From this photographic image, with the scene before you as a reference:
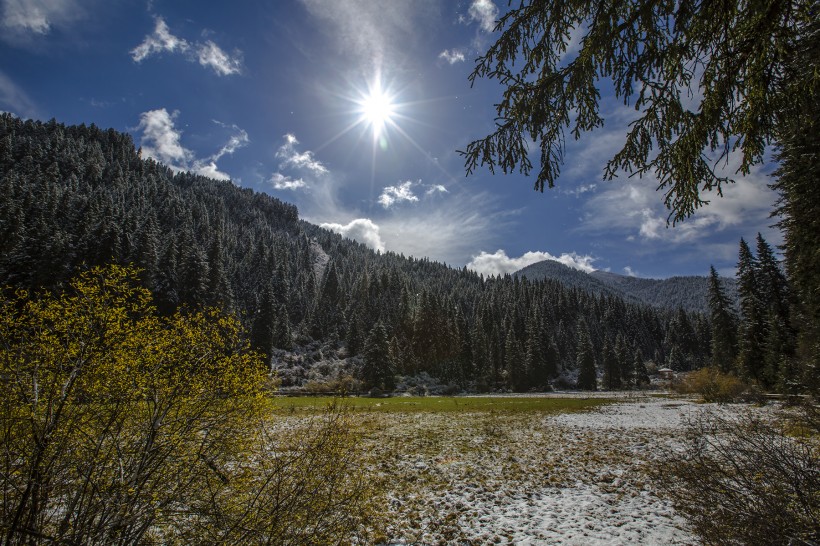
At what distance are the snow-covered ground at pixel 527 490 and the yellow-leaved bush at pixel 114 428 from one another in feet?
10.8

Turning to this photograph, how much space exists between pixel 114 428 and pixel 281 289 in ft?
370

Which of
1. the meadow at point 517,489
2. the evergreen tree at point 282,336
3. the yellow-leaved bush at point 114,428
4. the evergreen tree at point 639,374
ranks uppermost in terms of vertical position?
the evergreen tree at point 282,336

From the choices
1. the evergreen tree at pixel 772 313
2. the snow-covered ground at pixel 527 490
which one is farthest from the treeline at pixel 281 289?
the evergreen tree at pixel 772 313

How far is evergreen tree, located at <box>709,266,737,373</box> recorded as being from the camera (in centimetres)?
4394

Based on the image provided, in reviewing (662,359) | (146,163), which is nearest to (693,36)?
(662,359)

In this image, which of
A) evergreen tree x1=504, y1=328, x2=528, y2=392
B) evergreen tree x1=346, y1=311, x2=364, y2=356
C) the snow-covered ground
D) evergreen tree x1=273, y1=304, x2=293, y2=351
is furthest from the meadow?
evergreen tree x1=346, y1=311, x2=364, y2=356

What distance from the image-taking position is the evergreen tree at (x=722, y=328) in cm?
4394

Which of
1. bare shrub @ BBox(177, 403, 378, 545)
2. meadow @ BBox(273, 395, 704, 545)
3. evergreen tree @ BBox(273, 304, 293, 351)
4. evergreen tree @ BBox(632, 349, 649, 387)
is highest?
evergreen tree @ BBox(273, 304, 293, 351)

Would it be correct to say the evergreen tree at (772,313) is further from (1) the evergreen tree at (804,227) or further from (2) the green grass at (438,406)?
(2) the green grass at (438,406)

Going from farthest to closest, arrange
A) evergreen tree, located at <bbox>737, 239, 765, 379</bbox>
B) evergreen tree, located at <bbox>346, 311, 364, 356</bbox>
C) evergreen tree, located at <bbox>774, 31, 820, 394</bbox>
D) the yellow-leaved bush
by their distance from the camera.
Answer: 1. evergreen tree, located at <bbox>346, 311, 364, 356</bbox>
2. evergreen tree, located at <bbox>737, 239, 765, 379</bbox>
3. evergreen tree, located at <bbox>774, 31, 820, 394</bbox>
4. the yellow-leaved bush

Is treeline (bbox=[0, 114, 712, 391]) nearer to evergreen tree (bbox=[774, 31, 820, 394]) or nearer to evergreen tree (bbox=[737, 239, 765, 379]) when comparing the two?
evergreen tree (bbox=[774, 31, 820, 394])

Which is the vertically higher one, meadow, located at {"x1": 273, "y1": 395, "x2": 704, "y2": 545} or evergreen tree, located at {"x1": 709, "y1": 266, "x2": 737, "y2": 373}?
evergreen tree, located at {"x1": 709, "y1": 266, "x2": 737, "y2": 373}

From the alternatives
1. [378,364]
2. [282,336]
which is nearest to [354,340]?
[282,336]

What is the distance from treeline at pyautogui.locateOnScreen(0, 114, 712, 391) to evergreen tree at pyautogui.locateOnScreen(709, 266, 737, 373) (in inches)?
1510
